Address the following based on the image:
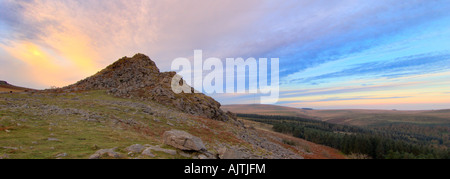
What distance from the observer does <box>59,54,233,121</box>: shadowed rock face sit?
140 ft

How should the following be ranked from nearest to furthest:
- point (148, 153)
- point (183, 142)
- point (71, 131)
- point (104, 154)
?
point (104, 154) < point (148, 153) < point (183, 142) < point (71, 131)

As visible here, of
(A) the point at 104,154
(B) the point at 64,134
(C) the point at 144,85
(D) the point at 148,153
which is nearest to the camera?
(A) the point at 104,154

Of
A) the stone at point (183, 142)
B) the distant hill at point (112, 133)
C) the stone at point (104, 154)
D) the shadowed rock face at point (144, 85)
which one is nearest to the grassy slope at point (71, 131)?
the distant hill at point (112, 133)

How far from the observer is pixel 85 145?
12398 mm

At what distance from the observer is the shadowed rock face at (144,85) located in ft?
140

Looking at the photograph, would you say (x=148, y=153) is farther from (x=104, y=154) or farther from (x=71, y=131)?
(x=71, y=131)

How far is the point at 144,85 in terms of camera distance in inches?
1886

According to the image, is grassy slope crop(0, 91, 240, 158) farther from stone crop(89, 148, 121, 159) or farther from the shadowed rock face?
the shadowed rock face

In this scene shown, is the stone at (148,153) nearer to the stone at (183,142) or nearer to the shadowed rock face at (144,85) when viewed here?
the stone at (183,142)

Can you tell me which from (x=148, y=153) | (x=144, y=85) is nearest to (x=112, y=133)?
(x=148, y=153)

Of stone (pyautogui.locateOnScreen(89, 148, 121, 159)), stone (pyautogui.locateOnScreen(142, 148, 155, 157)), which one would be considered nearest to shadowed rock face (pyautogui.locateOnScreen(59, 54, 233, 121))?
stone (pyautogui.locateOnScreen(142, 148, 155, 157))
